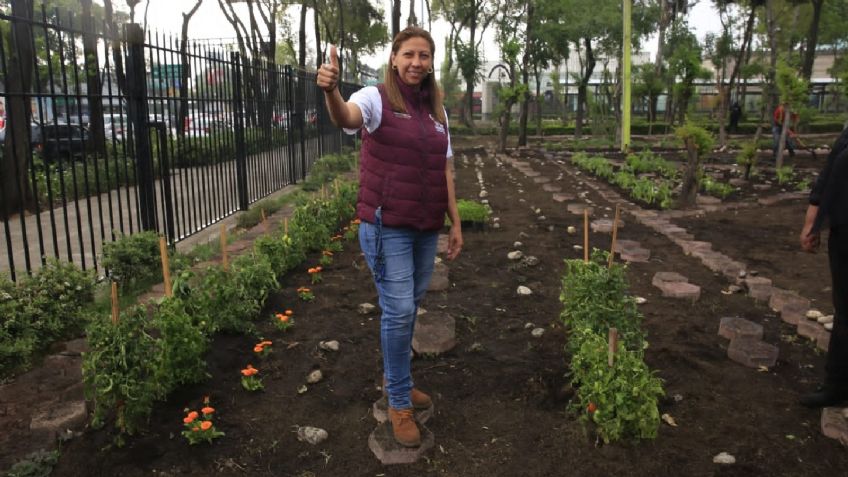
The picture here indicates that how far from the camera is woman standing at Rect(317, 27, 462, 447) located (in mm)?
2514

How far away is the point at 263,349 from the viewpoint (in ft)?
11.8

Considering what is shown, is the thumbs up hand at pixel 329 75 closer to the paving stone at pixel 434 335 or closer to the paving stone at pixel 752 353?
the paving stone at pixel 434 335

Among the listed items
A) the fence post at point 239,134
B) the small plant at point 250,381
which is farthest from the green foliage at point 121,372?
the fence post at point 239,134

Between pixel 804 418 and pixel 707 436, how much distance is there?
0.51 metres

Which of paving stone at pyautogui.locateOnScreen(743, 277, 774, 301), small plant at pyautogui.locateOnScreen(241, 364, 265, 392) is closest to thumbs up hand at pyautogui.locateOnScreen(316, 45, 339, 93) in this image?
small plant at pyautogui.locateOnScreen(241, 364, 265, 392)

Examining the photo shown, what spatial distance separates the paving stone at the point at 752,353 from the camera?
11.2 feet

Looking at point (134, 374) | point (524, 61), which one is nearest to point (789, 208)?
point (134, 374)

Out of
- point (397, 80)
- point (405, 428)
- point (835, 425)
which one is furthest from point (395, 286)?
point (835, 425)

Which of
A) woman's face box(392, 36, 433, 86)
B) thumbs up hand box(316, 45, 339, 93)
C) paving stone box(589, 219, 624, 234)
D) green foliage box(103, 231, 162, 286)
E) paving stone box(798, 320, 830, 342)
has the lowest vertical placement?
paving stone box(798, 320, 830, 342)

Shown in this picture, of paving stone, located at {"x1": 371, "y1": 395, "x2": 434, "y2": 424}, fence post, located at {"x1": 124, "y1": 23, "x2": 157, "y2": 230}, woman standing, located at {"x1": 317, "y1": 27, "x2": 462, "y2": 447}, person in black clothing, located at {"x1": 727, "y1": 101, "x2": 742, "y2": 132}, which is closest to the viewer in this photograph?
woman standing, located at {"x1": 317, "y1": 27, "x2": 462, "y2": 447}

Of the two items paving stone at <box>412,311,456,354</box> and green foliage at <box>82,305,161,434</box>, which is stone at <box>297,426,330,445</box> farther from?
paving stone at <box>412,311,456,354</box>

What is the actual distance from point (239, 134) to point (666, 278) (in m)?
5.86

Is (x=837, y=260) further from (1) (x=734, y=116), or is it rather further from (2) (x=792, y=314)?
(1) (x=734, y=116)

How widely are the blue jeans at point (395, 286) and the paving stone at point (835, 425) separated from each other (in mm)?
1797
